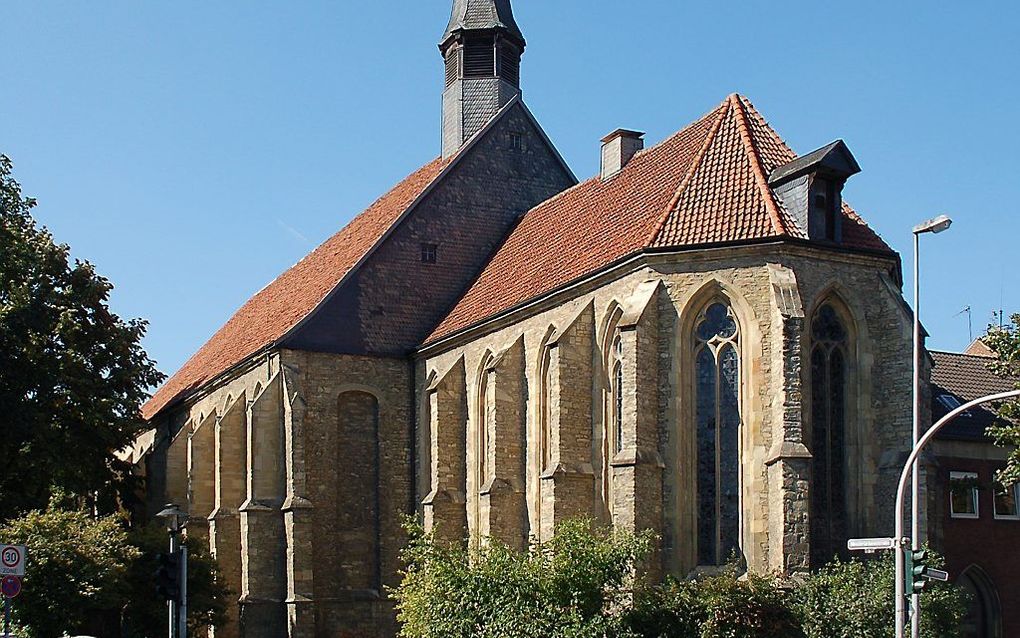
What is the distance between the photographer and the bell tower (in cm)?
4266

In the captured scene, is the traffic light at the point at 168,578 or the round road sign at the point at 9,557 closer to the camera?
the round road sign at the point at 9,557

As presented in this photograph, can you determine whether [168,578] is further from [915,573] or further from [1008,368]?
[1008,368]

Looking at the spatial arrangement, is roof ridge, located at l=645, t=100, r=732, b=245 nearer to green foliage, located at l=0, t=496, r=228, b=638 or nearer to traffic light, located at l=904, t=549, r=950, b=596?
traffic light, located at l=904, t=549, r=950, b=596

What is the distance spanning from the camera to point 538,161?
41.4 metres

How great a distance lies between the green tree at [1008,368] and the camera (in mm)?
24984

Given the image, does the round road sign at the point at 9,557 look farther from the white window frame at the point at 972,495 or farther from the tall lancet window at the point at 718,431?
the white window frame at the point at 972,495

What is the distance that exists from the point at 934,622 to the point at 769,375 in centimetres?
554

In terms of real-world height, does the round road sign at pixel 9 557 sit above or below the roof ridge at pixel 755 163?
below

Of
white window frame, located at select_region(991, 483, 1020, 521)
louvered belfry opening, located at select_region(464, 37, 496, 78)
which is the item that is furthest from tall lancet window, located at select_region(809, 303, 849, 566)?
louvered belfry opening, located at select_region(464, 37, 496, 78)

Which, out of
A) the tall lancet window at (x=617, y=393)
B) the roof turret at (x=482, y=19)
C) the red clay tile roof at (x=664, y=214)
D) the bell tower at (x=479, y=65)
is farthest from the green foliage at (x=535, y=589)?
the roof turret at (x=482, y=19)

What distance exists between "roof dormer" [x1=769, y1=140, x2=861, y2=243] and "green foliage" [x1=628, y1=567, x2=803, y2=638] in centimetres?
734

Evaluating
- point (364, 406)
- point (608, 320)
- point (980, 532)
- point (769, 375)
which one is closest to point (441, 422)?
point (364, 406)

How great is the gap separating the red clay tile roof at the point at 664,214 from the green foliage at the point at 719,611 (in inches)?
278

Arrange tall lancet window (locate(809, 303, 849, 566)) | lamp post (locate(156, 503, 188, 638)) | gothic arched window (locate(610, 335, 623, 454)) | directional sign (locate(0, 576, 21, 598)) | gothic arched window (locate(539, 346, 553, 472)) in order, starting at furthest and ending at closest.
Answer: gothic arched window (locate(539, 346, 553, 472)) < gothic arched window (locate(610, 335, 623, 454)) < tall lancet window (locate(809, 303, 849, 566)) < lamp post (locate(156, 503, 188, 638)) < directional sign (locate(0, 576, 21, 598))
